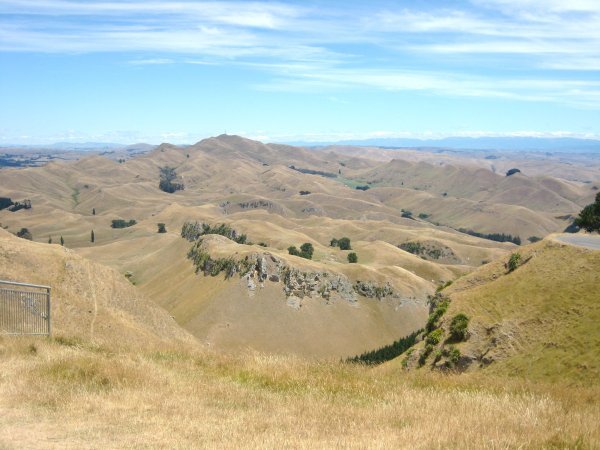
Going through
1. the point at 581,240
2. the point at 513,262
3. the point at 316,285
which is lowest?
the point at 316,285

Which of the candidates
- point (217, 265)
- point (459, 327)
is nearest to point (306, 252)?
point (217, 265)

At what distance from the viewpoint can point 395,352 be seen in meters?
116

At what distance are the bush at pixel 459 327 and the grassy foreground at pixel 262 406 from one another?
35174 mm

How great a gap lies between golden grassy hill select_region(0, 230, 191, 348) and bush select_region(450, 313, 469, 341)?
101ft

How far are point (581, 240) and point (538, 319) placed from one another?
19.0 m

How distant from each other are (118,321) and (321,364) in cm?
5791

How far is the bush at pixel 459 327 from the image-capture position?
50.6 m

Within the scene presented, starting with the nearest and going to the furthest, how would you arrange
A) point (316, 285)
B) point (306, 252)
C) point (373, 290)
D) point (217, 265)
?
1. point (316, 285)
2. point (217, 265)
3. point (373, 290)
4. point (306, 252)

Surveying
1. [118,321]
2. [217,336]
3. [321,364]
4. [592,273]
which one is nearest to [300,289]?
[217,336]

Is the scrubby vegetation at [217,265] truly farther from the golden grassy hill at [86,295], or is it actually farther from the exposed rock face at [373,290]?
the golden grassy hill at [86,295]

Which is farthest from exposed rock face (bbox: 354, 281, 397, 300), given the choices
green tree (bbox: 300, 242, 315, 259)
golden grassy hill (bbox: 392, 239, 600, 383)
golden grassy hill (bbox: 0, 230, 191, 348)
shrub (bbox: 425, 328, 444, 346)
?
shrub (bbox: 425, 328, 444, 346)

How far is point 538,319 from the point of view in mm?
45500

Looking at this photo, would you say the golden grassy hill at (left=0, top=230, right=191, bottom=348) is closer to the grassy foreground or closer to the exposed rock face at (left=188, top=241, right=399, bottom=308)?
the grassy foreground

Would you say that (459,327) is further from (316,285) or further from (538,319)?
(316,285)
